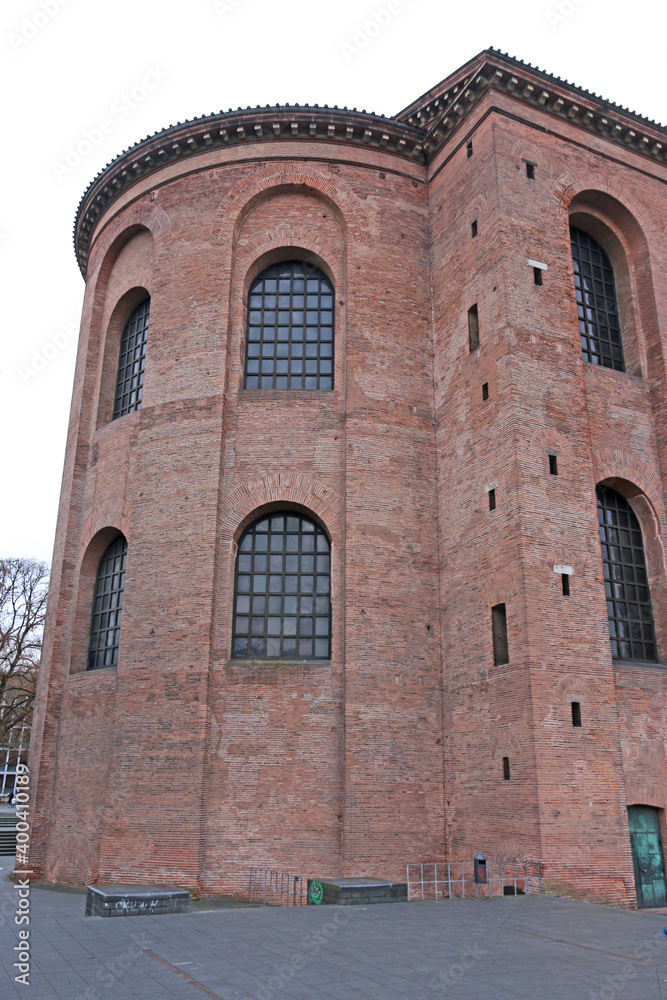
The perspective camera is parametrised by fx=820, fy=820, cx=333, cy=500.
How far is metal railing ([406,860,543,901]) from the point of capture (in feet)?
38.1

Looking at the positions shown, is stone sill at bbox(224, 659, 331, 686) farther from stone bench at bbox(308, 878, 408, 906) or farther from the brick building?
stone bench at bbox(308, 878, 408, 906)

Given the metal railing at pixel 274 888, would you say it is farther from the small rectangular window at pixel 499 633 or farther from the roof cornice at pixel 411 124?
the roof cornice at pixel 411 124

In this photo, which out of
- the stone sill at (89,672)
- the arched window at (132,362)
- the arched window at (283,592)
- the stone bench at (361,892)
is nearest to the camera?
the stone bench at (361,892)

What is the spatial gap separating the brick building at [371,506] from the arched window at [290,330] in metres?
0.07

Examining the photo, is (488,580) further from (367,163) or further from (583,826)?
(367,163)

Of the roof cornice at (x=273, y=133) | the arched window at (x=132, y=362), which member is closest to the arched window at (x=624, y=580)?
the roof cornice at (x=273, y=133)

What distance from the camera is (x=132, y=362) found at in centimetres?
1892

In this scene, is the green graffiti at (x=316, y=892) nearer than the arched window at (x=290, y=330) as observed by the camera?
Yes

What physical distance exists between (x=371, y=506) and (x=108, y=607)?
239 inches

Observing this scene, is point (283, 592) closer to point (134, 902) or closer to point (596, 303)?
point (134, 902)

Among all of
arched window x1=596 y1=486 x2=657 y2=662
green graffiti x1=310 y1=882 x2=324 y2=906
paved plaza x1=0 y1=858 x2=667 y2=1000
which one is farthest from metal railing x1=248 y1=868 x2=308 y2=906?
arched window x1=596 y1=486 x2=657 y2=662

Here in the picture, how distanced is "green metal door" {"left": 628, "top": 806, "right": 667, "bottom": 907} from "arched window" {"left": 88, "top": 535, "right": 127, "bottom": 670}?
9.99m

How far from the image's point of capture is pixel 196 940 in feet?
27.9

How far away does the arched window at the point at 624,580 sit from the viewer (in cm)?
1479
